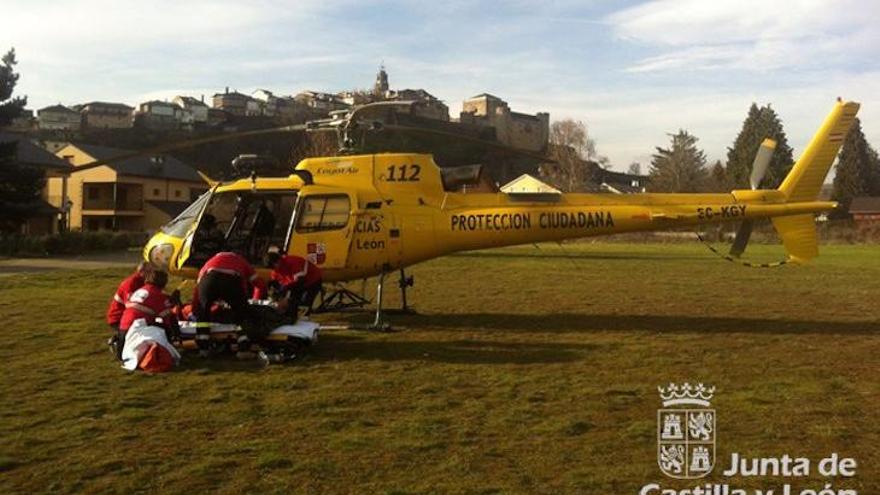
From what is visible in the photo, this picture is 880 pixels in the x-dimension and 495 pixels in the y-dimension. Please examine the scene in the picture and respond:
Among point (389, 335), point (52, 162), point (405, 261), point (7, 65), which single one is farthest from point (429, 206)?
point (52, 162)

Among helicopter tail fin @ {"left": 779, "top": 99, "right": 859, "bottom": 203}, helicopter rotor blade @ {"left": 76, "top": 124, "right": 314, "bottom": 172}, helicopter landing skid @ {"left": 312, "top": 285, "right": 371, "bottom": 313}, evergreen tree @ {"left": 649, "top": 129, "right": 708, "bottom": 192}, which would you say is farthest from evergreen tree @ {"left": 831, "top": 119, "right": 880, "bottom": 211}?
helicopter rotor blade @ {"left": 76, "top": 124, "right": 314, "bottom": 172}

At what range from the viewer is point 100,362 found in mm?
9320

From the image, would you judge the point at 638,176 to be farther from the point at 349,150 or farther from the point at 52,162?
the point at 349,150

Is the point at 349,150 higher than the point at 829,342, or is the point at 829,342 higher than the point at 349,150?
the point at 349,150

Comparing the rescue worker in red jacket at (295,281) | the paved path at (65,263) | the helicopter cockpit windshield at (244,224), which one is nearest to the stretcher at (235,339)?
the rescue worker in red jacket at (295,281)

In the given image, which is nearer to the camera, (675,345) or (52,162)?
(675,345)

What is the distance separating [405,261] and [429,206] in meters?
1.03

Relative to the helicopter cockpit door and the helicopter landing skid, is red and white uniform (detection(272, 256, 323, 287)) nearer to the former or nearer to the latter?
the helicopter cockpit door

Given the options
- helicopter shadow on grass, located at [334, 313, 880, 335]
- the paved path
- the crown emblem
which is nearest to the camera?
the crown emblem

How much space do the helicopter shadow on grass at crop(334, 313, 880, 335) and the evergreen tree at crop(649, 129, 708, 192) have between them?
77.1m

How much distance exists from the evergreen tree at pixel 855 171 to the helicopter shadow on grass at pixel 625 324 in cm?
9285

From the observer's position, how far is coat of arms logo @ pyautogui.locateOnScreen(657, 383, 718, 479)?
220 inches

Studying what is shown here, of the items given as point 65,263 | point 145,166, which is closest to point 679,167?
point 145,166

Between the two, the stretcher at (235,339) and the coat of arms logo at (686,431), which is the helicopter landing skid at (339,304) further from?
the coat of arms logo at (686,431)
